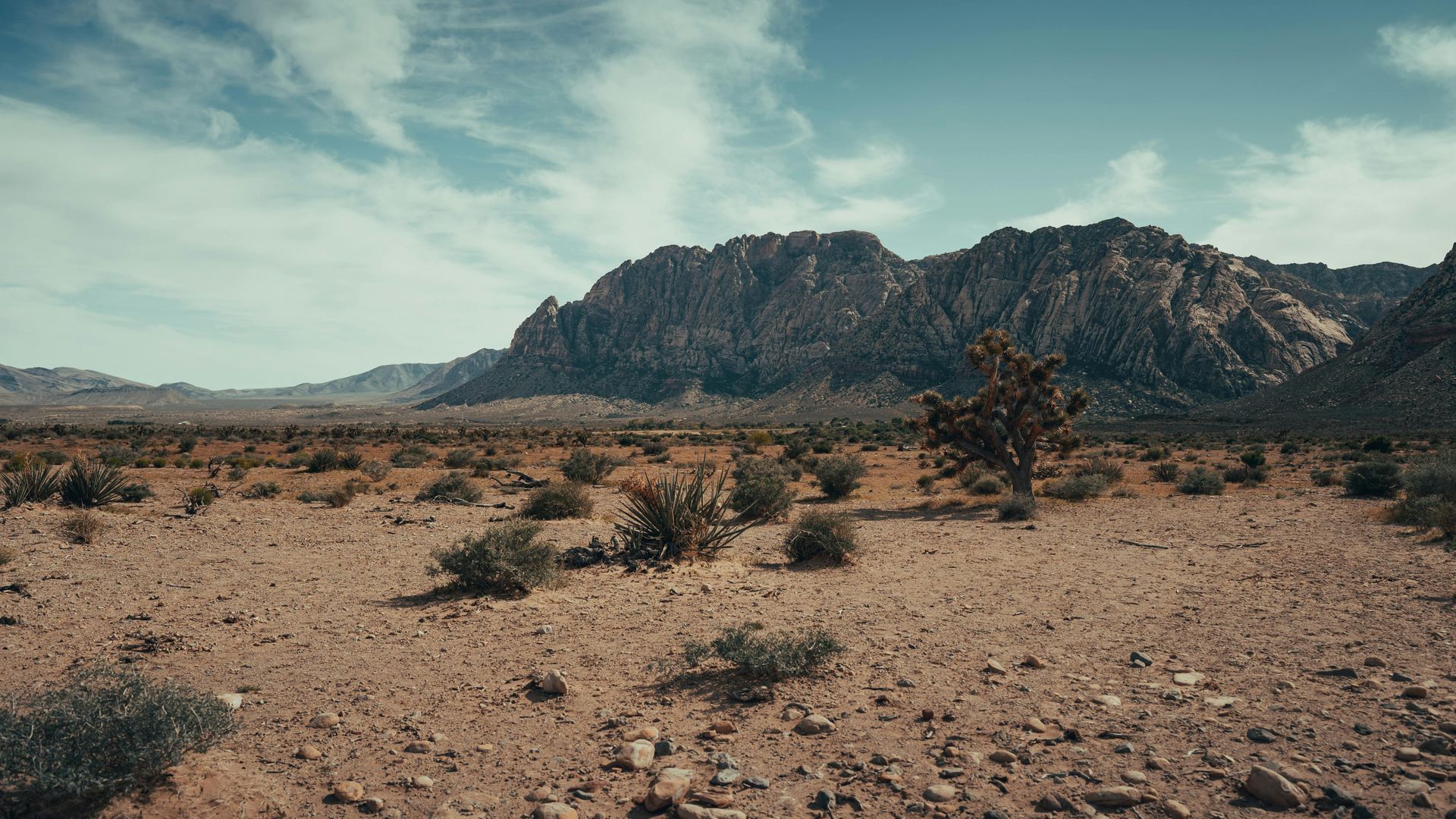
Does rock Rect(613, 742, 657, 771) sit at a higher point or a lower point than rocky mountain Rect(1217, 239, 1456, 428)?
lower

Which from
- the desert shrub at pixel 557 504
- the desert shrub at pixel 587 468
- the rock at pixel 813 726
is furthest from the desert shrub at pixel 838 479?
the rock at pixel 813 726

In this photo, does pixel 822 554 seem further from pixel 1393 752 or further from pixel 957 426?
pixel 957 426

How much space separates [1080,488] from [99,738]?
20.8 meters

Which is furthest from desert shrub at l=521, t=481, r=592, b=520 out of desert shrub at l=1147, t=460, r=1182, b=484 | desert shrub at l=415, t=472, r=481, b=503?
desert shrub at l=1147, t=460, r=1182, b=484

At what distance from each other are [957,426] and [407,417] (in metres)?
143

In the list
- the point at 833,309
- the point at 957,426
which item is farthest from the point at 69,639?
the point at 833,309

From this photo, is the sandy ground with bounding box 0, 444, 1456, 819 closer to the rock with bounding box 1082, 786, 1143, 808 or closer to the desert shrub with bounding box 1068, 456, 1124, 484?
the rock with bounding box 1082, 786, 1143, 808

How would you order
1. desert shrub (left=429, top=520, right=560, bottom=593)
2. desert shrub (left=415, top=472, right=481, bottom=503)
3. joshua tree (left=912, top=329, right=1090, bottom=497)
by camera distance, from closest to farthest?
desert shrub (left=429, top=520, right=560, bottom=593) → desert shrub (left=415, top=472, right=481, bottom=503) → joshua tree (left=912, top=329, right=1090, bottom=497)

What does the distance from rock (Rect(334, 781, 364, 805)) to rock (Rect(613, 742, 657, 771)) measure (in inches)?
61.2

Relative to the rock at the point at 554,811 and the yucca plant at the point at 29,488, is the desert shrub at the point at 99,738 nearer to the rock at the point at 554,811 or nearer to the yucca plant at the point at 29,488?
the rock at the point at 554,811

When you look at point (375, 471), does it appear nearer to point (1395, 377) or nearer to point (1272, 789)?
point (1272, 789)

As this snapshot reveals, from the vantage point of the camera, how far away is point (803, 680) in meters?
5.75

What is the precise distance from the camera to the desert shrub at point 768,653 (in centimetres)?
570

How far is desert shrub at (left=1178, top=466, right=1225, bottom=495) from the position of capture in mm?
19609
